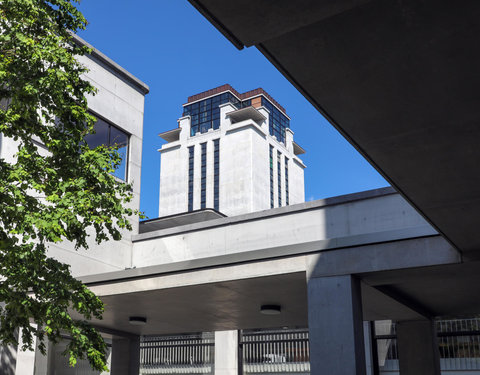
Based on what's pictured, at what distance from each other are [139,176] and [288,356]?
14401mm

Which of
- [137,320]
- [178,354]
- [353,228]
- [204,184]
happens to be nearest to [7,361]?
Answer: [137,320]

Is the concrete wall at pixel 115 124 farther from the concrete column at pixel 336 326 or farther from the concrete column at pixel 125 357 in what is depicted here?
the concrete column at pixel 336 326

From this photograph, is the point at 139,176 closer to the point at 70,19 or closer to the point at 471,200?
the point at 70,19

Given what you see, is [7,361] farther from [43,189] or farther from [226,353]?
[226,353]

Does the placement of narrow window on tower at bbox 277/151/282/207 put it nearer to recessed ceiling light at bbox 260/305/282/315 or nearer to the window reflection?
the window reflection

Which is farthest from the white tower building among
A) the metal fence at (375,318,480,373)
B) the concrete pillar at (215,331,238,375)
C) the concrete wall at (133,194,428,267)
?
the concrete wall at (133,194,428,267)

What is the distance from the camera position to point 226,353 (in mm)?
35281

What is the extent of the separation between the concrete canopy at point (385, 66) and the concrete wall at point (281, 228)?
10497 millimetres

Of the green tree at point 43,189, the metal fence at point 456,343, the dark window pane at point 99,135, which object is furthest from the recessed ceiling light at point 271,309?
the metal fence at point 456,343

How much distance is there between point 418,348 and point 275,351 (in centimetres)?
1630

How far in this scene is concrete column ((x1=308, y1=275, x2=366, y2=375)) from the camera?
41.7 feet

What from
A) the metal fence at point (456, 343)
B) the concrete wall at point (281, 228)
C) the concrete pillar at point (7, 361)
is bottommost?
the concrete pillar at point (7, 361)

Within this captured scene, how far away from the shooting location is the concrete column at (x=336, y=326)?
1270 cm

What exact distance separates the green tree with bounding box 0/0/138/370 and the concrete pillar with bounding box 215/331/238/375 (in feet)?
74.4
